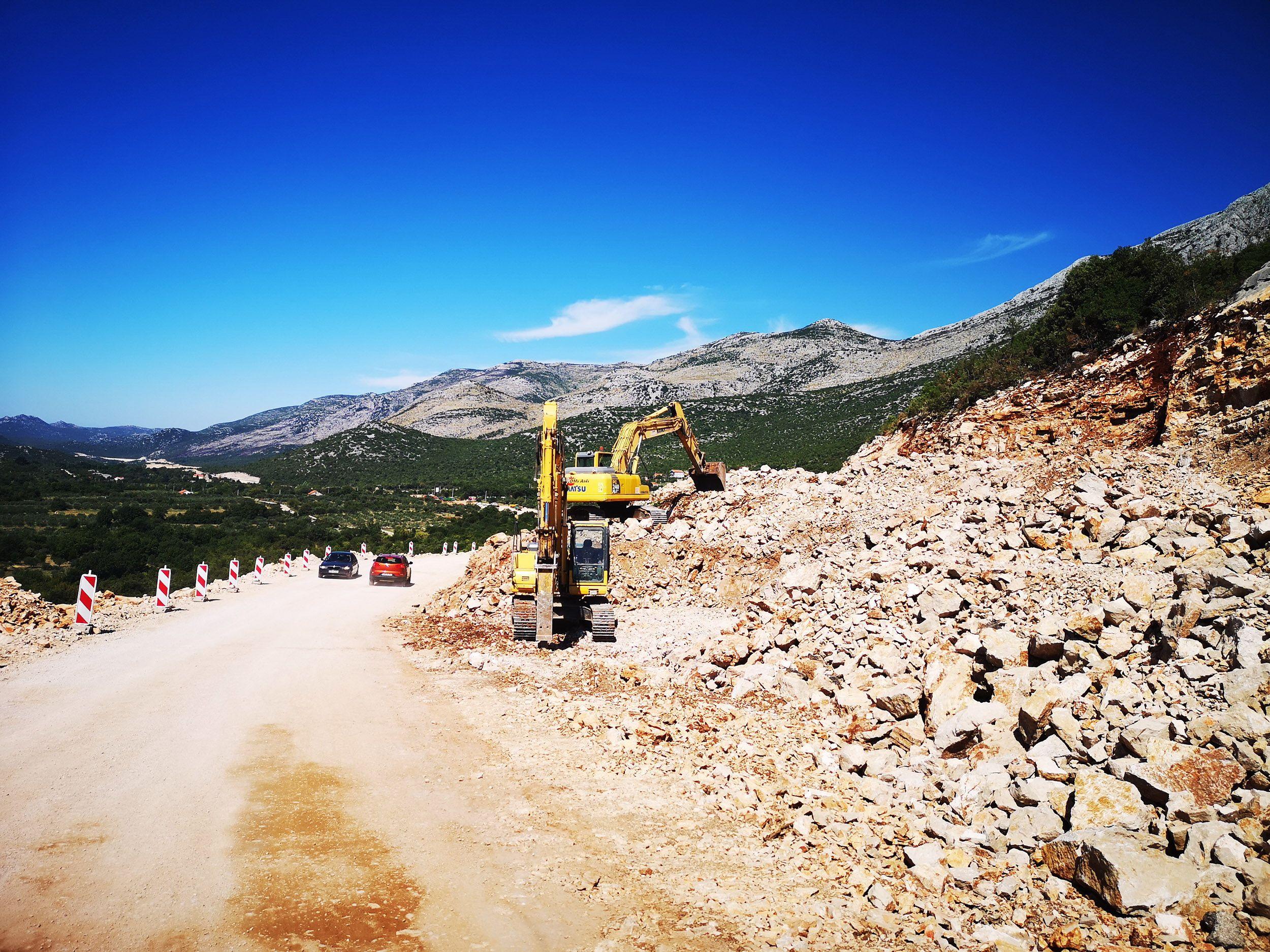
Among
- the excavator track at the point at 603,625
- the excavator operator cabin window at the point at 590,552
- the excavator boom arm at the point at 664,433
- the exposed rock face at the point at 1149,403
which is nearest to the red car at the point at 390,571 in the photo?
the excavator boom arm at the point at 664,433

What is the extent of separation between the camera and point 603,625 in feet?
48.8

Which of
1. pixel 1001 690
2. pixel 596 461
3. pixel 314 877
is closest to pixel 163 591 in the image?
pixel 596 461

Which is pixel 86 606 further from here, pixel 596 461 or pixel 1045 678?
pixel 1045 678

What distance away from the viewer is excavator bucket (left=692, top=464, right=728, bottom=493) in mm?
26453

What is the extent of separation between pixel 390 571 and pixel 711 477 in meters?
12.6

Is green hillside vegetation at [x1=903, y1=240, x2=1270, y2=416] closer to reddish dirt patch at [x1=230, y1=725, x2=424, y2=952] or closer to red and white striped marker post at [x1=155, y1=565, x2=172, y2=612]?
reddish dirt patch at [x1=230, y1=725, x2=424, y2=952]

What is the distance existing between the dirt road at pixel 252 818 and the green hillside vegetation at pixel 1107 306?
777 inches

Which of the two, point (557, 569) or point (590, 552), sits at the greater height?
point (590, 552)

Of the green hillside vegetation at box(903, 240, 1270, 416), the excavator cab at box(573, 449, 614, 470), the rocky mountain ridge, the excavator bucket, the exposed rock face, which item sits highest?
the rocky mountain ridge

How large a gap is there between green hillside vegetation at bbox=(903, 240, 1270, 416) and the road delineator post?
79.9 ft

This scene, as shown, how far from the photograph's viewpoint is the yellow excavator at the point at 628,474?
19484 millimetres

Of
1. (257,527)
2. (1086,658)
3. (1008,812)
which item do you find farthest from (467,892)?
(257,527)

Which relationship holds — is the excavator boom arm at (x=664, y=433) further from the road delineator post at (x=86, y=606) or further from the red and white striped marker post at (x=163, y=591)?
the road delineator post at (x=86, y=606)

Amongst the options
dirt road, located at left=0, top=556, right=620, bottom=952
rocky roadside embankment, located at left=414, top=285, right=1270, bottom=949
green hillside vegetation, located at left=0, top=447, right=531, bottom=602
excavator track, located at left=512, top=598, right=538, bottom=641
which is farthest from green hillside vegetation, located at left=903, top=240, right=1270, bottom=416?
green hillside vegetation, located at left=0, top=447, right=531, bottom=602
